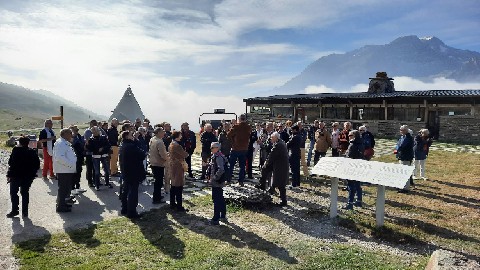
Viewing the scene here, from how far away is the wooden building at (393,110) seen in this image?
2338cm

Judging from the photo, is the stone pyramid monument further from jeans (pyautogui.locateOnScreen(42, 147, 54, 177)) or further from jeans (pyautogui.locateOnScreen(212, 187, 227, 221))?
jeans (pyautogui.locateOnScreen(212, 187, 227, 221))

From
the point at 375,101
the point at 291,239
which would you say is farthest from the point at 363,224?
the point at 375,101

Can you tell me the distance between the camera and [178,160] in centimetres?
843

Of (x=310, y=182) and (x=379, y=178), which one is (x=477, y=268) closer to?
(x=379, y=178)

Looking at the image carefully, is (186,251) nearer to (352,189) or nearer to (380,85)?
(352,189)

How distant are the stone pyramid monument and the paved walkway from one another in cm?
2894

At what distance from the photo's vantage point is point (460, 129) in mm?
23406

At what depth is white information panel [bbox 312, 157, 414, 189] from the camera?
6965mm

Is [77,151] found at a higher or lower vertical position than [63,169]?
higher

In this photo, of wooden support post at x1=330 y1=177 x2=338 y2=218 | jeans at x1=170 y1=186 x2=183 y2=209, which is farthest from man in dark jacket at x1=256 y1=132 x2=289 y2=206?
jeans at x1=170 y1=186 x2=183 y2=209

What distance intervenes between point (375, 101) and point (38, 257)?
27863mm

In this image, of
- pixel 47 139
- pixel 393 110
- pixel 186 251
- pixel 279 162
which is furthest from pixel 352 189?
pixel 393 110

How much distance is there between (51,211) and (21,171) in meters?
1.28

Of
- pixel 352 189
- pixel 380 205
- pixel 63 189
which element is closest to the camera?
pixel 380 205
